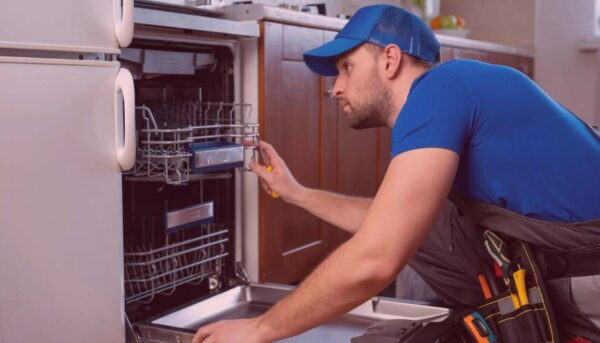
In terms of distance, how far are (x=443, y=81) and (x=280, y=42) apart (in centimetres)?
79

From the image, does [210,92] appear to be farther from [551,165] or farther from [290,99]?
[551,165]

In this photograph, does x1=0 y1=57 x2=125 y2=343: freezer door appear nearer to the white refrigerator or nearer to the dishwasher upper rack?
the white refrigerator

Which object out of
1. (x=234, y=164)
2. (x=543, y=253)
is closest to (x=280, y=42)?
(x=234, y=164)

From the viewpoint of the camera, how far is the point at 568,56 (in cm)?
459

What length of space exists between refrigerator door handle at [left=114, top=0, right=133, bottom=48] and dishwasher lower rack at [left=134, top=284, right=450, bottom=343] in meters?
0.54

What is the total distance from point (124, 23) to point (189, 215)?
507mm

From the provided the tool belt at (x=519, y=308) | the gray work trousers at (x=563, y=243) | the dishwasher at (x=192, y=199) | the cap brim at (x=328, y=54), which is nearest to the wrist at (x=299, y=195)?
the dishwasher at (x=192, y=199)

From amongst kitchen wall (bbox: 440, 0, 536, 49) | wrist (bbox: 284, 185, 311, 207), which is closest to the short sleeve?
wrist (bbox: 284, 185, 311, 207)

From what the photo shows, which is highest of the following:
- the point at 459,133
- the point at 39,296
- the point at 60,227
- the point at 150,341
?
the point at 459,133

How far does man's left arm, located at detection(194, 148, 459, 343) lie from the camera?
109cm

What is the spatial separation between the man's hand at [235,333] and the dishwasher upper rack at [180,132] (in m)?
0.34

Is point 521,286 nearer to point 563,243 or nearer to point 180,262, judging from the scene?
point 563,243

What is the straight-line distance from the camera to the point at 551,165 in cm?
119

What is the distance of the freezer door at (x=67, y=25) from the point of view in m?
1.09
